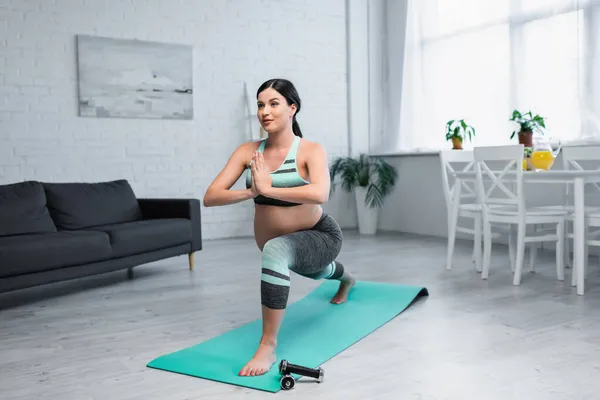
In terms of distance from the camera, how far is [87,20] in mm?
5691

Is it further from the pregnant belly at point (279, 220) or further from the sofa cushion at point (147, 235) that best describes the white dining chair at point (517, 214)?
the sofa cushion at point (147, 235)

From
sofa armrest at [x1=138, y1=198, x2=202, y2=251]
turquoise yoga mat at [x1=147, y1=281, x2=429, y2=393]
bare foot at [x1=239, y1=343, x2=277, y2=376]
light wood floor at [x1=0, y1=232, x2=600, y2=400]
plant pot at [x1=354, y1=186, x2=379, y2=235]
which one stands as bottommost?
light wood floor at [x1=0, y1=232, x2=600, y2=400]

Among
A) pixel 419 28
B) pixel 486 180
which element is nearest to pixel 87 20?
pixel 419 28

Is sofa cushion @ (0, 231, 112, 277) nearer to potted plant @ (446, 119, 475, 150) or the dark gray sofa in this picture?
the dark gray sofa

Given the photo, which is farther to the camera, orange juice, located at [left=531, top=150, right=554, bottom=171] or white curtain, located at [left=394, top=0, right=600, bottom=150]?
white curtain, located at [left=394, top=0, right=600, bottom=150]

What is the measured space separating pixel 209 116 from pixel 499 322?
13.8ft

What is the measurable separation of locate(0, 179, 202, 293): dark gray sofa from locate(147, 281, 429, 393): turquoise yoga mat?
4.19 ft

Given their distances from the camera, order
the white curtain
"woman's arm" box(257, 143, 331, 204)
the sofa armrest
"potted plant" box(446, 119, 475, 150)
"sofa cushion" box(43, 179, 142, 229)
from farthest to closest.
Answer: "potted plant" box(446, 119, 475, 150) < the white curtain < the sofa armrest < "sofa cushion" box(43, 179, 142, 229) < "woman's arm" box(257, 143, 331, 204)

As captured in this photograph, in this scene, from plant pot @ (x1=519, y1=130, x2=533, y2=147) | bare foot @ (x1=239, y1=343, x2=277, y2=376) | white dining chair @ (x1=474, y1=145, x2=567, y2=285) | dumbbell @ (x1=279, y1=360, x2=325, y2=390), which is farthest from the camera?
plant pot @ (x1=519, y1=130, x2=533, y2=147)

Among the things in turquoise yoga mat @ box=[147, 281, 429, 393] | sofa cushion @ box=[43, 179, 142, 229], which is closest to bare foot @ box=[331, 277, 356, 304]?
turquoise yoga mat @ box=[147, 281, 429, 393]

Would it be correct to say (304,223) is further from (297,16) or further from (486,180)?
(297,16)

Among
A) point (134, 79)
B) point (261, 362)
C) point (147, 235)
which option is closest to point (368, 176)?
point (134, 79)

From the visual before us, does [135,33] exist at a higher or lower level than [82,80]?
higher

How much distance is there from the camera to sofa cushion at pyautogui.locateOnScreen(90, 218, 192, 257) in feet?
12.9
